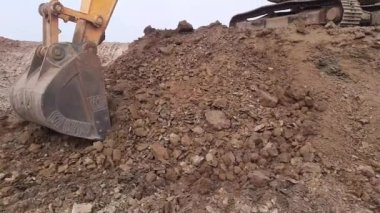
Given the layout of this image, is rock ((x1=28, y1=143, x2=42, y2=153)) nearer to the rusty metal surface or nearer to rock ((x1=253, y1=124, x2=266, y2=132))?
rock ((x1=253, y1=124, x2=266, y2=132))

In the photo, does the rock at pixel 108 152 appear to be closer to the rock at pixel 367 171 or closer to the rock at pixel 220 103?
the rock at pixel 220 103

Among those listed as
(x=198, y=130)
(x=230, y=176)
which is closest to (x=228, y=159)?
(x=230, y=176)

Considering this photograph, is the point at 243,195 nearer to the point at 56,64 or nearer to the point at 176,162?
the point at 176,162

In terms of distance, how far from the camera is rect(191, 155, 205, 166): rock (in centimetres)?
370

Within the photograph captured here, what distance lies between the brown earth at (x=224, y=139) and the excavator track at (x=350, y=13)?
1.73 feet

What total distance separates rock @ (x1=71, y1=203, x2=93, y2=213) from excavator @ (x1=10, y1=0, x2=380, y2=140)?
781mm

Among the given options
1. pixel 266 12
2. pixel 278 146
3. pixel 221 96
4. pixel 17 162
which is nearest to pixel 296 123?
pixel 278 146

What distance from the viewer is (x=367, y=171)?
371 centimetres

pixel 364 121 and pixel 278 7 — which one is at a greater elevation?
pixel 278 7

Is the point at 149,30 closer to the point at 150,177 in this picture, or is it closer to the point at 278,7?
the point at 278,7

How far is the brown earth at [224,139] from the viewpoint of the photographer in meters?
3.46

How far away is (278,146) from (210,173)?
2.12 ft

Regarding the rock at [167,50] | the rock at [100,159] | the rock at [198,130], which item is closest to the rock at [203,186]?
the rock at [198,130]

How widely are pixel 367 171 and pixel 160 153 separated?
1.62 meters
